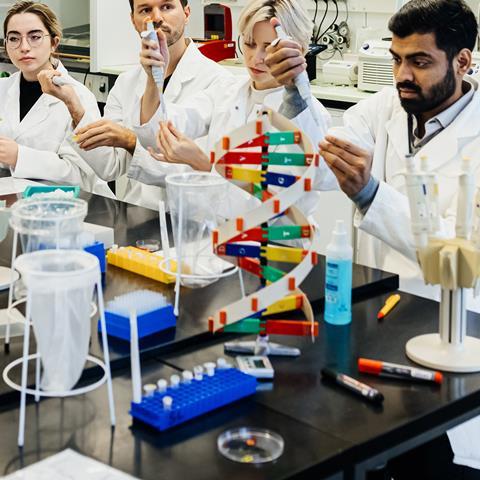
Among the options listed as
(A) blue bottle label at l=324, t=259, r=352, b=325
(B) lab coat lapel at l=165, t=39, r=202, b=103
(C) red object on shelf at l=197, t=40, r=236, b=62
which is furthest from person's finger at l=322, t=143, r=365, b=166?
(C) red object on shelf at l=197, t=40, r=236, b=62

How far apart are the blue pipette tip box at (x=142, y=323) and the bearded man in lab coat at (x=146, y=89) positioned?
1.25 m

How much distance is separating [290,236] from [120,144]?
144cm

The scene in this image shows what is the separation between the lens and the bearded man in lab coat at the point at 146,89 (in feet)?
9.89

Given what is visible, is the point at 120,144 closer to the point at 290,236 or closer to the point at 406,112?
the point at 406,112

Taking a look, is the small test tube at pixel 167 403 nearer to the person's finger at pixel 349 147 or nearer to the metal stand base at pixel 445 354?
the metal stand base at pixel 445 354

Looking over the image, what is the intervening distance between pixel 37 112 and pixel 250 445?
240cm

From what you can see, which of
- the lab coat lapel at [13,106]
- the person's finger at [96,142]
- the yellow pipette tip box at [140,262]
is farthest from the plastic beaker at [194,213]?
the lab coat lapel at [13,106]

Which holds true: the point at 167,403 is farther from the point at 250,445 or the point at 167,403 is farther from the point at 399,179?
the point at 399,179

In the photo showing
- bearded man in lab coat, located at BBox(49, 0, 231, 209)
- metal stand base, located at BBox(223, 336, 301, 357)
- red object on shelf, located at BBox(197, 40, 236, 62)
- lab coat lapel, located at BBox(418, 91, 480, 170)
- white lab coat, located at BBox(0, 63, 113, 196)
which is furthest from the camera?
red object on shelf, located at BBox(197, 40, 236, 62)

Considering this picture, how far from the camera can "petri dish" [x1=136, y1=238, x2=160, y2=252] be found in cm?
221

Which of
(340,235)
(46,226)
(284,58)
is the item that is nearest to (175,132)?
(284,58)

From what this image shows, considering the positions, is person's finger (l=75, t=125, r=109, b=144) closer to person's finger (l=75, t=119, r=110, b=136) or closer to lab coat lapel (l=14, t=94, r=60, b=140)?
person's finger (l=75, t=119, r=110, b=136)

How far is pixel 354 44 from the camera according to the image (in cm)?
502

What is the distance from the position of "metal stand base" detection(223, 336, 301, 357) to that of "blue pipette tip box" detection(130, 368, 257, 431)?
141 mm
